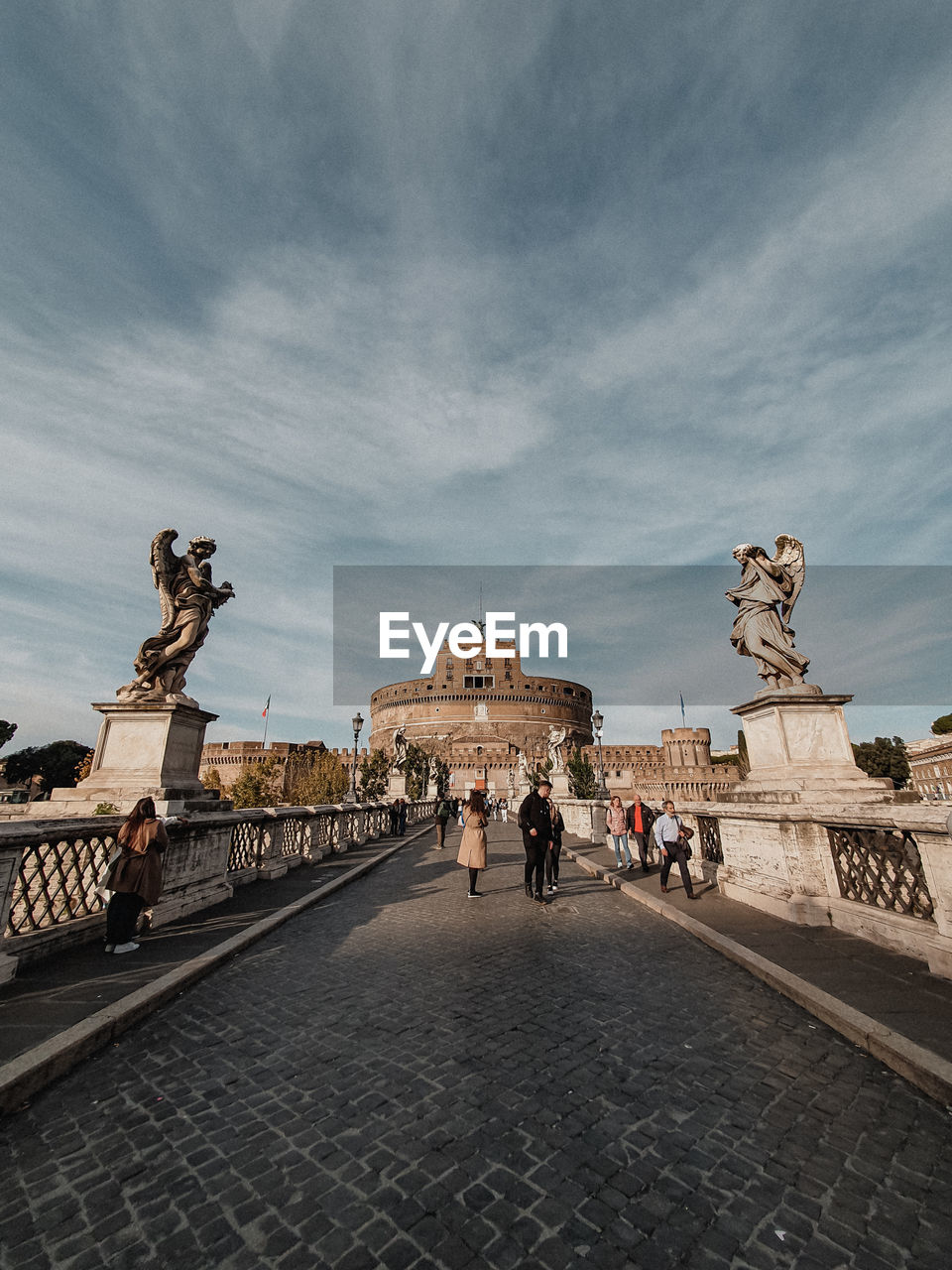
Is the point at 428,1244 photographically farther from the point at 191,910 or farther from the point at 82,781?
the point at 82,781

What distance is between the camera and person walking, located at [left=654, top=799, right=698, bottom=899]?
823 centimetres

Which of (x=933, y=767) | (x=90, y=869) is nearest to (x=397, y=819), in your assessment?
(x=90, y=869)

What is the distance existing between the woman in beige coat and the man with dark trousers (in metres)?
0.69

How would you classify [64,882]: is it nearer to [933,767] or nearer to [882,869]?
[882,869]

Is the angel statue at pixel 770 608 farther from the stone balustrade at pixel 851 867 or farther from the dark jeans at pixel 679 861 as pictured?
the dark jeans at pixel 679 861

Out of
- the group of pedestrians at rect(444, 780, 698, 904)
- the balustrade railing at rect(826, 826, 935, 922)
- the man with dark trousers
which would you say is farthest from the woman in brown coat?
the balustrade railing at rect(826, 826, 935, 922)

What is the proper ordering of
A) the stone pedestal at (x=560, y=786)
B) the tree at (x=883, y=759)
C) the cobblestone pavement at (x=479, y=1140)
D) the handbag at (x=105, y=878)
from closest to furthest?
the cobblestone pavement at (x=479, y=1140) < the handbag at (x=105, y=878) < the stone pedestal at (x=560, y=786) < the tree at (x=883, y=759)

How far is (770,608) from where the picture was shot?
26.0 ft

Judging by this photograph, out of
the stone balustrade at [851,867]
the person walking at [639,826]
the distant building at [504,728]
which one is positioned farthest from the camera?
the distant building at [504,728]

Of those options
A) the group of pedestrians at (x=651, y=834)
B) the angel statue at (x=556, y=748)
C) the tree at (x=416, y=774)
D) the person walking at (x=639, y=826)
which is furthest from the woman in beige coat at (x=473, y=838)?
the tree at (x=416, y=774)

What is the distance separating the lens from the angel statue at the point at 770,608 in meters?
7.50

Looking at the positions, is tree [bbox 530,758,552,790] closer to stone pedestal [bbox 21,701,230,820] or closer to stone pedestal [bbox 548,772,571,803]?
stone pedestal [bbox 548,772,571,803]

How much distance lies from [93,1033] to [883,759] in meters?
56.4

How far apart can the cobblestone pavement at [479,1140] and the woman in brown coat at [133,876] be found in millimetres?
1455
